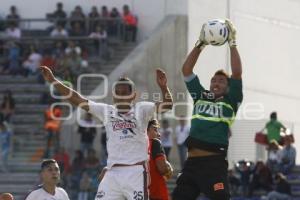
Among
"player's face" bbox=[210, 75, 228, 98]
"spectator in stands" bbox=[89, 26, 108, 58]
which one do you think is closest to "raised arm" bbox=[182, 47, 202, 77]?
"player's face" bbox=[210, 75, 228, 98]

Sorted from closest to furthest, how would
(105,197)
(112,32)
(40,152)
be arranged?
(105,197), (40,152), (112,32)

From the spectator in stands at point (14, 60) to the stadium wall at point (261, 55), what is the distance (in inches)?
194

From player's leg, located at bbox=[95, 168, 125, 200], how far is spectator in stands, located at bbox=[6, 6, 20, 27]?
68.0ft

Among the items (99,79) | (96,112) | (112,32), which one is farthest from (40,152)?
(96,112)

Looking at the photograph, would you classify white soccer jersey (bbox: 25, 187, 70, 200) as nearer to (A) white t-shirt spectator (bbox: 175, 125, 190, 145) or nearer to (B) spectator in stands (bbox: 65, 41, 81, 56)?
(A) white t-shirt spectator (bbox: 175, 125, 190, 145)

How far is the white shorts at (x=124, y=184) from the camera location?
13.2m

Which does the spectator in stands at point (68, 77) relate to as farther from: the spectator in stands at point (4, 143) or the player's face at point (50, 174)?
the player's face at point (50, 174)

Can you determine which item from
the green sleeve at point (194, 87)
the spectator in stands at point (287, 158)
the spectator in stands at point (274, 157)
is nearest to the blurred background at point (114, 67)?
the spectator in stands at point (274, 157)

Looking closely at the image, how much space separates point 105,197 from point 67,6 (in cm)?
2160

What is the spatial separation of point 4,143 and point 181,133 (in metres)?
4.44

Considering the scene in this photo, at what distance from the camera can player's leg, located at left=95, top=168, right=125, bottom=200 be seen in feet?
43.4

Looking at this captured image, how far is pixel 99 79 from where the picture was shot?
30.7 meters

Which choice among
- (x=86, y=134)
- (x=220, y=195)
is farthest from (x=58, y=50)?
(x=220, y=195)

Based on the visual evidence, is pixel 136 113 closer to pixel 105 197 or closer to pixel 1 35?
pixel 105 197
